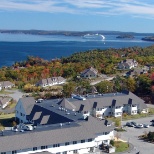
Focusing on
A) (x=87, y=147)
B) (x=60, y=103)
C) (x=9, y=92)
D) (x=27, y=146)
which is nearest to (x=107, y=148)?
(x=87, y=147)

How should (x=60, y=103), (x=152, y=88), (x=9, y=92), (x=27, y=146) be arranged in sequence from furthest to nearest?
(x=9, y=92)
(x=152, y=88)
(x=60, y=103)
(x=27, y=146)

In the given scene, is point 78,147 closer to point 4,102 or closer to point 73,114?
point 73,114

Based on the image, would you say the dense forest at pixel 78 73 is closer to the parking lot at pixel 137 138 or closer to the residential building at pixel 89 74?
the residential building at pixel 89 74

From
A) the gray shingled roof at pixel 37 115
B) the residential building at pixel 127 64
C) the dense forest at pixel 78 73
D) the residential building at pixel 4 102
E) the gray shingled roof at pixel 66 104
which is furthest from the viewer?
the residential building at pixel 127 64

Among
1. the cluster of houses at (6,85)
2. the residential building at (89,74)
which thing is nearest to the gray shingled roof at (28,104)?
the cluster of houses at (6,85)

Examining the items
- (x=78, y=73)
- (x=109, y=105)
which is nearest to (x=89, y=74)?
(x=78, y=73)

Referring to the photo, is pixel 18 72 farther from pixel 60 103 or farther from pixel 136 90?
pixel 60 103
